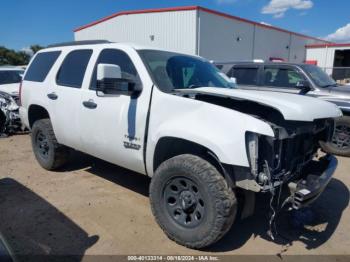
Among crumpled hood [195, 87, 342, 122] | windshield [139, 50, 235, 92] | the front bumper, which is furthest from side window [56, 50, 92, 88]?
the front bumper

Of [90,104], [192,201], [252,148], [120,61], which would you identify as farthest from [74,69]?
[252,148]

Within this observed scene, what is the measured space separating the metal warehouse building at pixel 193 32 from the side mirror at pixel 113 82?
11868 mm

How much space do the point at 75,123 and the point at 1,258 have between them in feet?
8.44

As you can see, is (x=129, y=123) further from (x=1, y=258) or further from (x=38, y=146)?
(x=38, y=146)

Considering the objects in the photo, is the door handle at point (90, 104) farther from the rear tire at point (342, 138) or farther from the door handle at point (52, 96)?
the rear tire at point (342, 138)

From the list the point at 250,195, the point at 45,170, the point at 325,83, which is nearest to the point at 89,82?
the point at 45,170

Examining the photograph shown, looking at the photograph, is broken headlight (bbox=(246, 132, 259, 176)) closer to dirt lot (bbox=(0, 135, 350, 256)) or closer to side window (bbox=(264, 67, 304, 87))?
dirt lot (bbox=(0, 135, 350, 256))

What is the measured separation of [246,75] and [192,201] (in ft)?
18.0

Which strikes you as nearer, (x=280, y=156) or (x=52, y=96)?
(x=280, y=156)

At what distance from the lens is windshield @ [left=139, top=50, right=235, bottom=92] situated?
347 centimetres

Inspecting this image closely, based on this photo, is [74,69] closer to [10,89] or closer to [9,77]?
[10,89]

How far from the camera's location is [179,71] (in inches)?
150

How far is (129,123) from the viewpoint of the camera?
11.2 feet

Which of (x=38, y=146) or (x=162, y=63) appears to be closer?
(x=162, y=63)
